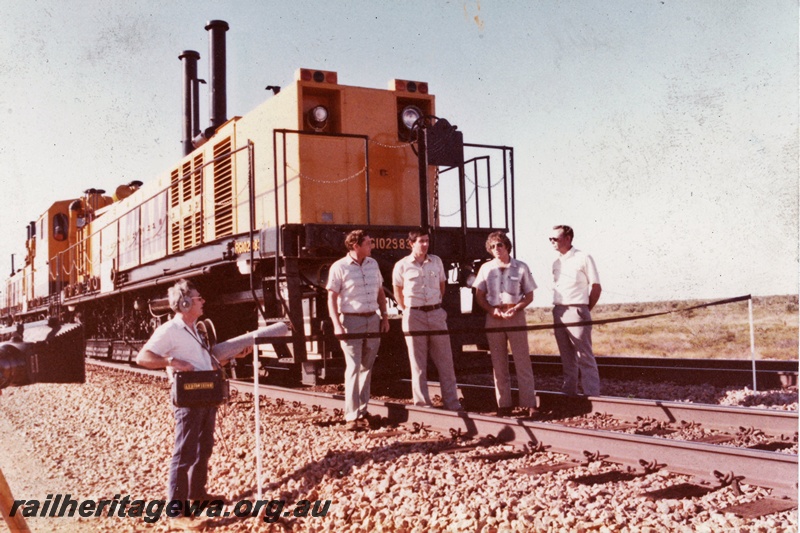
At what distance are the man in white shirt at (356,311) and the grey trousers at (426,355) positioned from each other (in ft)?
0.93

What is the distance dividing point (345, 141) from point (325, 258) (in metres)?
1.67

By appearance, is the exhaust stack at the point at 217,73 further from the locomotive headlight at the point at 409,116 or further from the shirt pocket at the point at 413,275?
the shirt pocket at the point at 413,275

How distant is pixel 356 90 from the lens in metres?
7.98

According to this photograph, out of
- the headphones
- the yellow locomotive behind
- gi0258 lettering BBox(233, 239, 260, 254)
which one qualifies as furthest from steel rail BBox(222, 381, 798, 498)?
gi0258 lettering BBox(233, 239, 260, 254)

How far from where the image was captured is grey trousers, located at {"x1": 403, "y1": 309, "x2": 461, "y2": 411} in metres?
6.01

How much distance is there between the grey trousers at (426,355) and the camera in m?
6.01

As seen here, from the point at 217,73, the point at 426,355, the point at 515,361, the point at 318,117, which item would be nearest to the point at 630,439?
the point at 515,361

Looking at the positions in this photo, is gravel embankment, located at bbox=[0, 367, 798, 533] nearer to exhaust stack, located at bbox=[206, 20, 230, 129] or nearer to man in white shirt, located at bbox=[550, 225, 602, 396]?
man in white shirt, located at bbox=[550, 225, 602, 396]

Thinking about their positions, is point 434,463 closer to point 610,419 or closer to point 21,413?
point 610,419

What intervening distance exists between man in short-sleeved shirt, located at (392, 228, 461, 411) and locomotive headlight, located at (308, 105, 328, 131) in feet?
6.99

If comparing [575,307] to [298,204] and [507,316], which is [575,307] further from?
[298,204]

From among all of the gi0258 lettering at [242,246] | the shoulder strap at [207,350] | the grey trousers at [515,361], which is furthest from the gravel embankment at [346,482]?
the gi0258 lettering at [242,246]

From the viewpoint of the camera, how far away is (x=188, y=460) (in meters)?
4.00

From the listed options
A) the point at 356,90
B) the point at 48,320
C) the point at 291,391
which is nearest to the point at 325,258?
the point at 291,391
